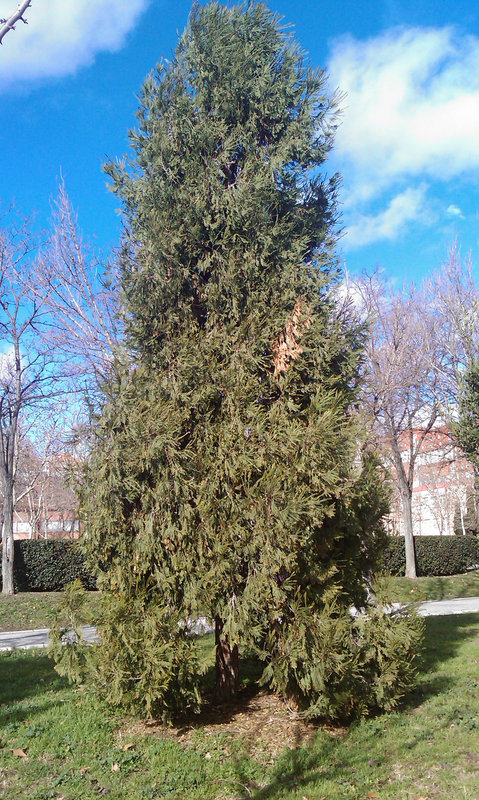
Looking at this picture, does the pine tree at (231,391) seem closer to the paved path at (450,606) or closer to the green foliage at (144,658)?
the green foliage at (144,658)

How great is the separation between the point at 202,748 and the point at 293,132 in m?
Result: 5.91

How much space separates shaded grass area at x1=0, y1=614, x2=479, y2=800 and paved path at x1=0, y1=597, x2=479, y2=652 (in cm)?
147

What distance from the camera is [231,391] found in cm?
501

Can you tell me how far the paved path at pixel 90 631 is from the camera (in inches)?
350

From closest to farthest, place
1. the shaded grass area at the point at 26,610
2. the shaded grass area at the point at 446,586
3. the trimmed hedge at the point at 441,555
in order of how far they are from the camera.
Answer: the shaded grass area at the point at 26,610 < the shaded grass area at the point at 446,586 < the trimmed hedge at the point at 441,555

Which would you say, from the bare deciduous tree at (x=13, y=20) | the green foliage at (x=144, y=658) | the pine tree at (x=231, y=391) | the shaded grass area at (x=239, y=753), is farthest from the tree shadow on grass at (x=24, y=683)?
the bare deciduous tree at (x=13, y=20)

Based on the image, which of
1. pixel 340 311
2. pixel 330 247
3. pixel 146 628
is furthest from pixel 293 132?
pixel 146 628

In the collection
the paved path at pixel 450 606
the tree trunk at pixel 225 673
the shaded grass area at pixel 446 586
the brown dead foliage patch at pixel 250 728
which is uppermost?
the tree trunk at pixel 225 673

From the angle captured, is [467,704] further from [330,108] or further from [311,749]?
[330,108]

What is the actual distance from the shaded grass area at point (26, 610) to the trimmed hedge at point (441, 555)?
35.0 feet

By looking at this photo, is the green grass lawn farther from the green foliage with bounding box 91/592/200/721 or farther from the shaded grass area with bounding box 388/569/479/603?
the green foliage with bounding box 91/592/200/721

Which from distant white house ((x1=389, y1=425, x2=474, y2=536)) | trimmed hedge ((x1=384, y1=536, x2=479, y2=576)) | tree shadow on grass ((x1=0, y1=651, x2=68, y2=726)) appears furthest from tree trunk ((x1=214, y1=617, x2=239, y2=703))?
distant white house ((x1=389, y1=425, x2=474, y2=536))

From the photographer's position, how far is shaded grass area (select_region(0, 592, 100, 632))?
1122cm

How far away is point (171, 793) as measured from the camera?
372 centimetres
